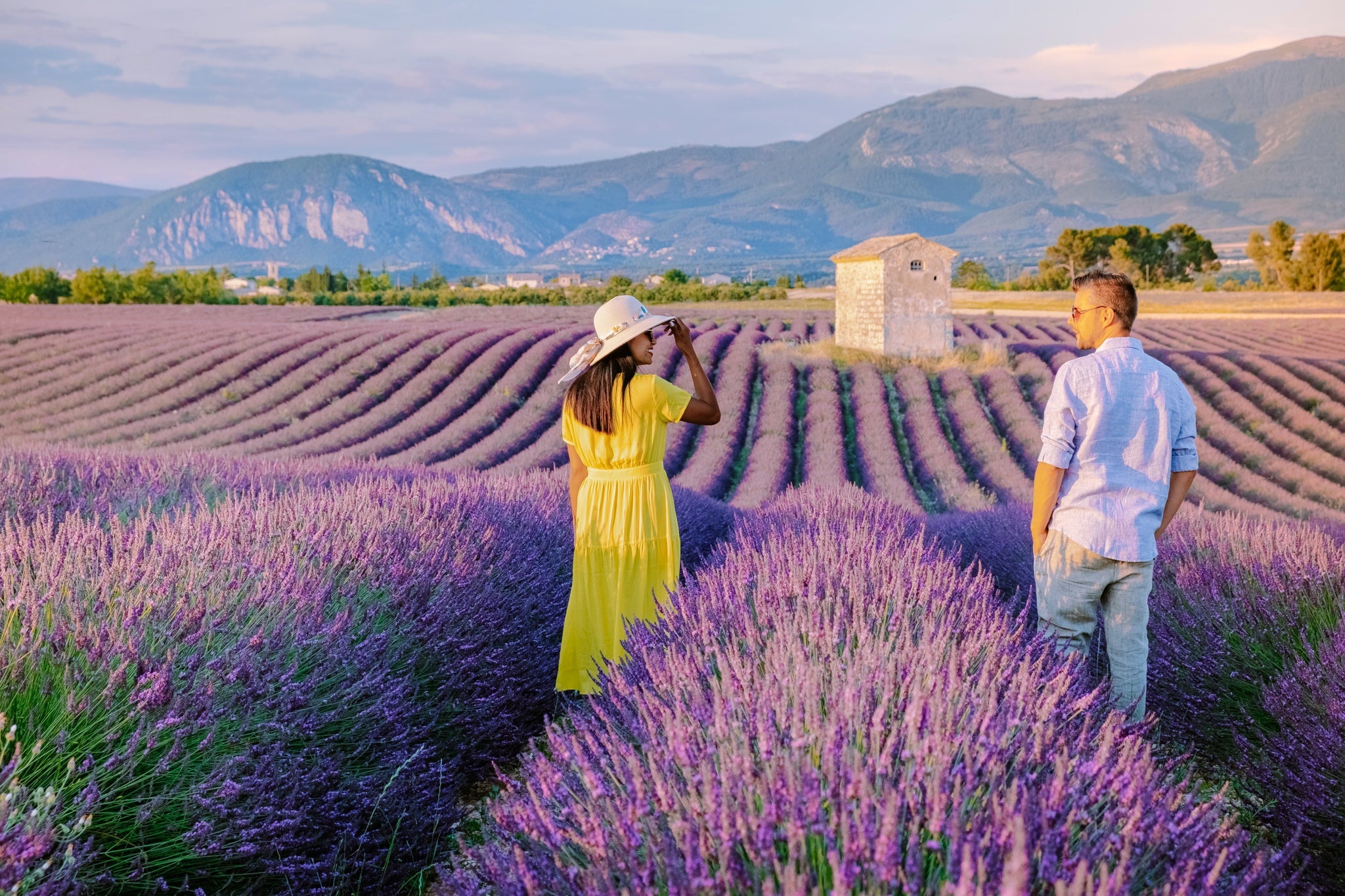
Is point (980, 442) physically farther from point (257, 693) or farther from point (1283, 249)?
point (1283, 249)

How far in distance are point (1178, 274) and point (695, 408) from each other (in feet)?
229

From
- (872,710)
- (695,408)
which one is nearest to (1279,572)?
(695,408)

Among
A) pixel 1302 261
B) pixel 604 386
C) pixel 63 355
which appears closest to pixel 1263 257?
pixel 1302 261

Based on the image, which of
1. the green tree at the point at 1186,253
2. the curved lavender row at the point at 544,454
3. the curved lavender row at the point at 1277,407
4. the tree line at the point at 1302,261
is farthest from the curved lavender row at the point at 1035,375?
the green tree at the point at 1186,253

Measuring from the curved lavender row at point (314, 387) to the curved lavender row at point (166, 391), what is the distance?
1343 mm

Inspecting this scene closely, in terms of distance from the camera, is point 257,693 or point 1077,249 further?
point 1077,249

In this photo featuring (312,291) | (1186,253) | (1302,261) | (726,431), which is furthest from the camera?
(1186,253)

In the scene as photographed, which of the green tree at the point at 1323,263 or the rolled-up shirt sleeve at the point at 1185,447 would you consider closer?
the rolled-up shirt sleeve at the point at 1185,447

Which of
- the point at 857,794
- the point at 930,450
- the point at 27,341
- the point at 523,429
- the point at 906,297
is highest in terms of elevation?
the point at 906,297

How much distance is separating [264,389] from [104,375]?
3.61 metres

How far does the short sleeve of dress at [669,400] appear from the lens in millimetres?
3119

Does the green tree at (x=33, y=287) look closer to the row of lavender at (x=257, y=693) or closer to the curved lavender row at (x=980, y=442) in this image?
the curved lavender row at (x=980, y=442)

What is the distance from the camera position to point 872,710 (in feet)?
5.63

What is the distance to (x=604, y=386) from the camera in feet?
10.3
